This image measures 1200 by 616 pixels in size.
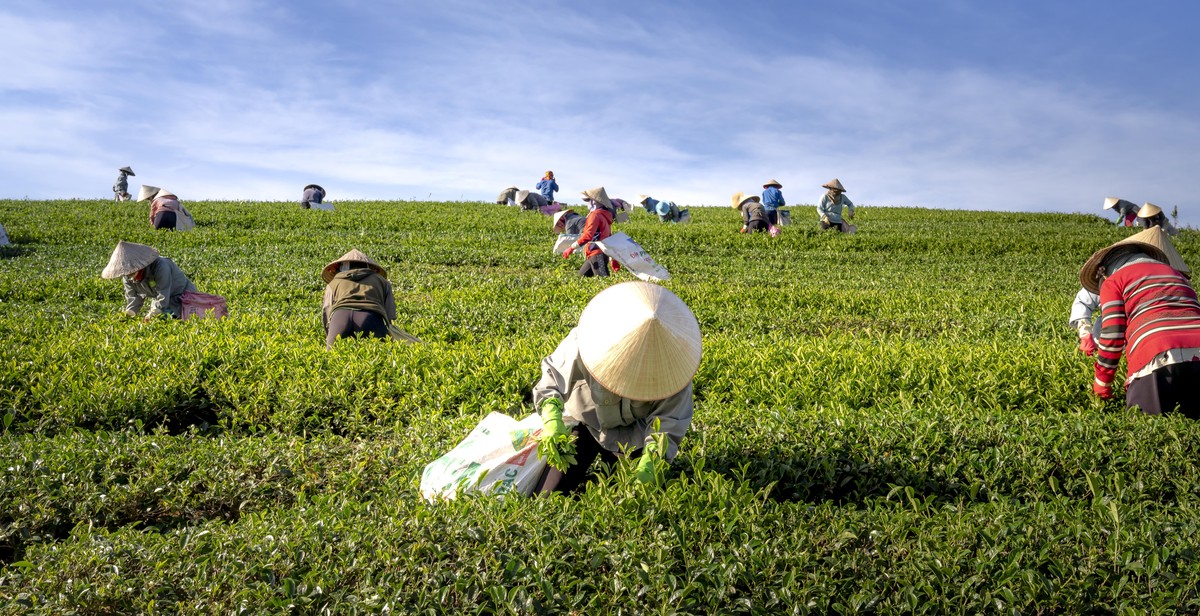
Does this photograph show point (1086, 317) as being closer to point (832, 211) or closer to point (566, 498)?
point (566, 498)

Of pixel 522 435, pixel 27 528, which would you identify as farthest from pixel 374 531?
pixel 27 528

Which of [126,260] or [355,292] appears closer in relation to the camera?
[355,292]

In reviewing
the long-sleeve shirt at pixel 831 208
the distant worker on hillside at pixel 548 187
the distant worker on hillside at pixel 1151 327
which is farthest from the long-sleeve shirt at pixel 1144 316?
the distant worker on hillside at pixel 548 187

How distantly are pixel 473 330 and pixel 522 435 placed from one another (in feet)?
16.3

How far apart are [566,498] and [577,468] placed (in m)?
0.44

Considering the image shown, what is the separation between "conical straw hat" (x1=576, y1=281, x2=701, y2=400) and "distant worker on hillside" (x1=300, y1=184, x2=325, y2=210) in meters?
24.5

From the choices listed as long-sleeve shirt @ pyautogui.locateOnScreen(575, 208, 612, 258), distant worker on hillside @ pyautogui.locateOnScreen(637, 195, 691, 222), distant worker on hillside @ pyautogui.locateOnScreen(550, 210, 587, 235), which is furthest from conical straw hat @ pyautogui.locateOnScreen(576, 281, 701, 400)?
distant worker on hillside @ pyautogui.locateOnScreen(637, 195, 691, 222)

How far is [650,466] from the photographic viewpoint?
12.0ft

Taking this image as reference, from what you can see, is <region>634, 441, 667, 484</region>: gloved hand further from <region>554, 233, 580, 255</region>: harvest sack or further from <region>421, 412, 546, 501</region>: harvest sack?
<region>554, 233, 580, 255</region>: harvest sack

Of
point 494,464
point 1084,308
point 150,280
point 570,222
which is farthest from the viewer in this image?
point 570,222

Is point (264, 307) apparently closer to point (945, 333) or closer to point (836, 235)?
point (945, 333)

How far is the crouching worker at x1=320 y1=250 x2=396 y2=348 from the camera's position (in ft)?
23.6

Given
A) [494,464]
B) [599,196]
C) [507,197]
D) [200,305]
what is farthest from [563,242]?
[507,197]

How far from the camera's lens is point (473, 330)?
880 centimetres
